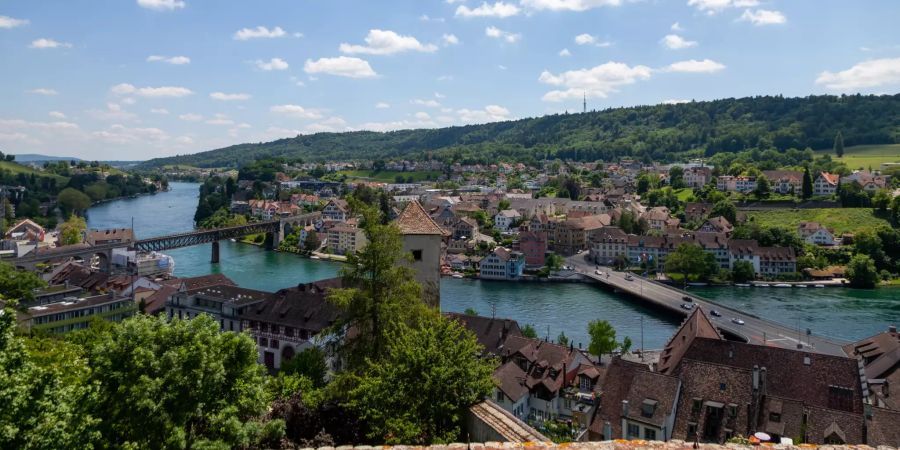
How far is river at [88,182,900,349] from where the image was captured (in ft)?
119

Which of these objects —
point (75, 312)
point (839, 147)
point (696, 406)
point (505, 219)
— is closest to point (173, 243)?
point (75, 312)

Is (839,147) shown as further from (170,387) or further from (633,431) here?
(170,387)

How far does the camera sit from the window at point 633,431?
15797 millimetres

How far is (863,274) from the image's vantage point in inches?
1855

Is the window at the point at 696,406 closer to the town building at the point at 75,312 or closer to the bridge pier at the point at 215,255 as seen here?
the town building at the point at 75,312

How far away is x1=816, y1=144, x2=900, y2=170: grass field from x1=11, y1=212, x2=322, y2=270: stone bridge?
79941 millimetres

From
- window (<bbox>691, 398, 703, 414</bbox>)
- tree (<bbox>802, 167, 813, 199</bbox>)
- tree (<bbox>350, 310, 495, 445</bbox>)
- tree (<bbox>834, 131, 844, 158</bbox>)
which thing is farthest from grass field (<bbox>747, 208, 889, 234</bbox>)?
tree (<bbox>350, 310, 495, 445</bbox>)

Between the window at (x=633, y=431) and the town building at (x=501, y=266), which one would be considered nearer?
→ the window at (x=633, y=431)

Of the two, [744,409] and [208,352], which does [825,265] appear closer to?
[744,409]

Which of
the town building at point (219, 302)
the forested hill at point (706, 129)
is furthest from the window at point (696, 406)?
the forested hill at point (706, 129)

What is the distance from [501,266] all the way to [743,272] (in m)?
18.7

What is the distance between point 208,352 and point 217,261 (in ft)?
182

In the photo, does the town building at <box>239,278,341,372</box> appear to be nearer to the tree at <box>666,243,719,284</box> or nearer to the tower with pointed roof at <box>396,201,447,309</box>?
the tower with pointed roof at <box>396,201,447,309</box>

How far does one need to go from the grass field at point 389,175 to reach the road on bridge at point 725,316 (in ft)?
245
